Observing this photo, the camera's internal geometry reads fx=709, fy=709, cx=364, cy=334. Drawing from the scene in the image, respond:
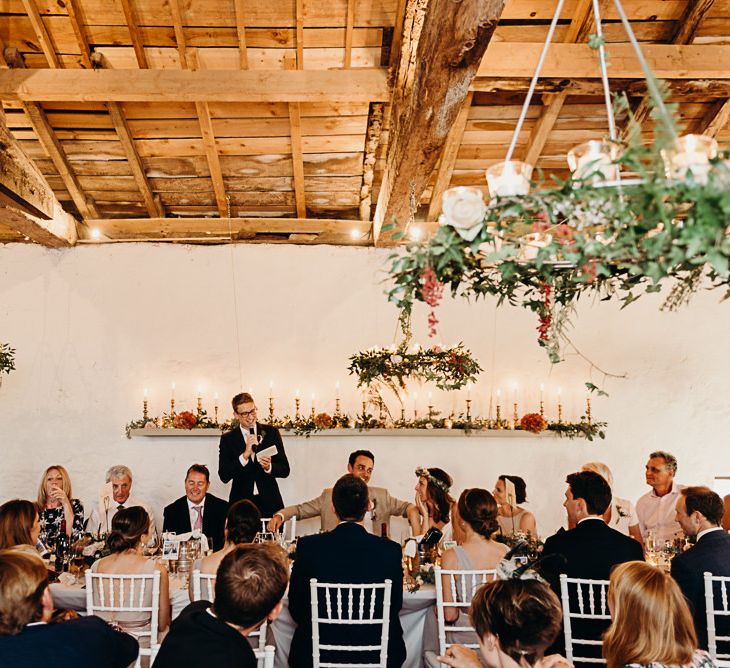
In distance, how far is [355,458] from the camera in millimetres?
5621

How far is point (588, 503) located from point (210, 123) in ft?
13.4

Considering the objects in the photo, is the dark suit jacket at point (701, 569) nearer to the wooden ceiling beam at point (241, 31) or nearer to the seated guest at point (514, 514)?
the seated guest at point (514, 514)

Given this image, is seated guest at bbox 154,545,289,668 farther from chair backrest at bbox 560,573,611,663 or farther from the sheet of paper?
the sheet of paper

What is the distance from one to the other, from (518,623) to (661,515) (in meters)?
3.63

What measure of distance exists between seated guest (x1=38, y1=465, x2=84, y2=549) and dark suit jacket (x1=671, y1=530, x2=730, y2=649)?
13.3ft

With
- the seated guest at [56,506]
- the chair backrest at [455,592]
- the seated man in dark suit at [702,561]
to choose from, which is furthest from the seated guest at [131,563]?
the seated man in dark suit at [702,561]

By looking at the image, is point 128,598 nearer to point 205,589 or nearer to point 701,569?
point 205,589

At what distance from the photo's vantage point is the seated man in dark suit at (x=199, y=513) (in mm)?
5281

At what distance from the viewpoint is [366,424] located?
21.5ft

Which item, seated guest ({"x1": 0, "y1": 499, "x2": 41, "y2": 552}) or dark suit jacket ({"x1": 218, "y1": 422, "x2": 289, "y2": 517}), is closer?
seated guest ({"x1": 0, "y1": 499, "x2": 41, "y2": 552})

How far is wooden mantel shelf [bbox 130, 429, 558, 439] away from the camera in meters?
6.53

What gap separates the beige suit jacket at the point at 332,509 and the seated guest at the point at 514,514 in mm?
845

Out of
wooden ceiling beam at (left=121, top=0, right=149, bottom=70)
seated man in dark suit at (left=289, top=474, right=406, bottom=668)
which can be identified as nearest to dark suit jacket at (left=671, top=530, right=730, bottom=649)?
seated man in dark suit at (left=289, top=474, right=406, bottom=668)

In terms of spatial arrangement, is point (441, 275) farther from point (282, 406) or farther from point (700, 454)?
point (700, 454)
